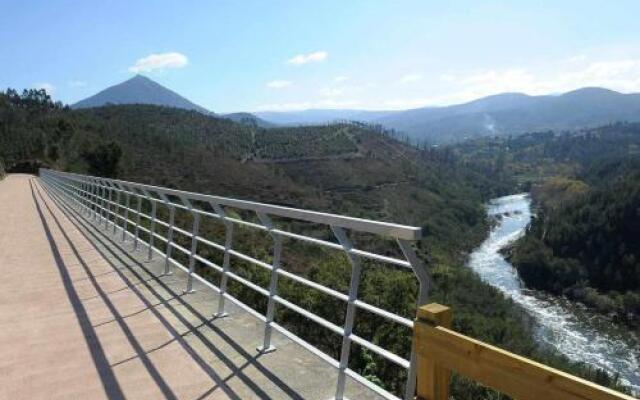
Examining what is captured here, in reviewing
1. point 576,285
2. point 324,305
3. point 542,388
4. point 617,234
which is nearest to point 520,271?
point 576,285

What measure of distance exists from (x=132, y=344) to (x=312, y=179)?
435 feet

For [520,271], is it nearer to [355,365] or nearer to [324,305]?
[324,305]

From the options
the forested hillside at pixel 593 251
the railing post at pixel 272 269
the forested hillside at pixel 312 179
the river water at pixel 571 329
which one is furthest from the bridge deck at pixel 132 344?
the forested hillside at pixel 593 251

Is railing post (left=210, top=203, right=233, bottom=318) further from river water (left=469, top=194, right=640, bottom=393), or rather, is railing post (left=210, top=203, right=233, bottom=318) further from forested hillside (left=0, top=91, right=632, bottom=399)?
river water (left=469, top=194, right=640, bottom=393)

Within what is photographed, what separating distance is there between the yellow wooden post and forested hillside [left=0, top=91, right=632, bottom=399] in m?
7.41

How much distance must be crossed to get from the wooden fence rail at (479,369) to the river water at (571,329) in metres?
59.0

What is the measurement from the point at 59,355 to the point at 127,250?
20.1 ft

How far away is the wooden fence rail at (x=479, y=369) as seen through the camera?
1.88 m

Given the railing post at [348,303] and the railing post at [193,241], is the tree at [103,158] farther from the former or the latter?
the railing post at [348,303]

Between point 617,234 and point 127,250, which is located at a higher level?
point 127,250

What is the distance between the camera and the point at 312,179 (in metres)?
138

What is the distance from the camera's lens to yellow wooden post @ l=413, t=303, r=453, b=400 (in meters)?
2.48

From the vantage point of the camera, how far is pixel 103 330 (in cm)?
600

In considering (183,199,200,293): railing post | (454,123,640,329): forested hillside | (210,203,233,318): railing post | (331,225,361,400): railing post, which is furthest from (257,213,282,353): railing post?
(454,123,640,329): forested hillside
